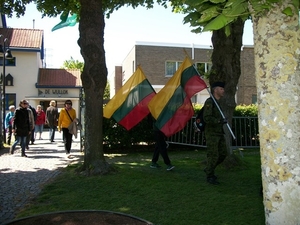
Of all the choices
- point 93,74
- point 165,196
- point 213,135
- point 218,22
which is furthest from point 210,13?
point 93,74

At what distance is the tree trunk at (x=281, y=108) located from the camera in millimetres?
2230

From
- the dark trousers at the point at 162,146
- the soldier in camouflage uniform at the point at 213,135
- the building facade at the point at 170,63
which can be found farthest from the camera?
the building facade at the point at 170,63

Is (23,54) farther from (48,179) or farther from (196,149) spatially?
(48,179)

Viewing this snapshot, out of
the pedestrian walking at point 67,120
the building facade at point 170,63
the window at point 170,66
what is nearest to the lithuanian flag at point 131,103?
the pedestrian walking at point 67,120

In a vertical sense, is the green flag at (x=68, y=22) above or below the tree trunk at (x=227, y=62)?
above

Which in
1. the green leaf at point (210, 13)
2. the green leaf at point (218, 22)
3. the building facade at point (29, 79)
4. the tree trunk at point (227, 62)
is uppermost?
the building facade at point (29, 79)

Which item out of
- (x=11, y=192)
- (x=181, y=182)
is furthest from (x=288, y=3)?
(x=11, y=192)

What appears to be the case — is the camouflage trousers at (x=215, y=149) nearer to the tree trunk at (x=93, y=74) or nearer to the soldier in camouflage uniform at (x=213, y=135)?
the soldier in camouflage uniform at (x=213, y=135)

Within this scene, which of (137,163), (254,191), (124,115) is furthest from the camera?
(137,163)

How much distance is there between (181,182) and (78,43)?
13.2 ft

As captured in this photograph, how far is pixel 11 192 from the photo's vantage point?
665cm

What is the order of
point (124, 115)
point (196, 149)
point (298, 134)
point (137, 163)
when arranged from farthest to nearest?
point (196, 149) < point (137, 163) < point (124, 115) < point (298, 134)

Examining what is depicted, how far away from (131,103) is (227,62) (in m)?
2.65

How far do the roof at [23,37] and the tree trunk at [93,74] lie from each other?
2507 cm
